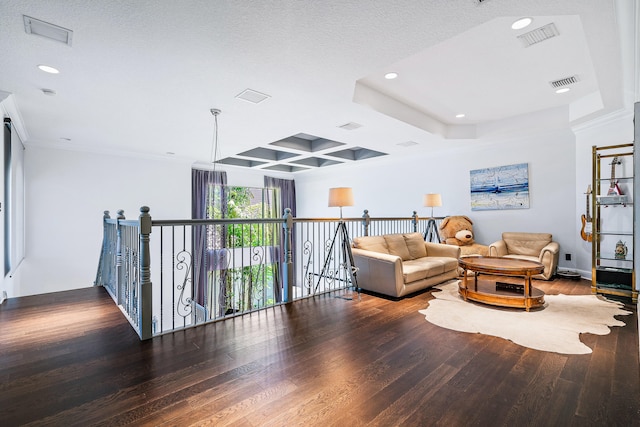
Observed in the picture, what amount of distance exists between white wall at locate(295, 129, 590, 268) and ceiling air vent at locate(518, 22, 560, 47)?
Result: 291 cm

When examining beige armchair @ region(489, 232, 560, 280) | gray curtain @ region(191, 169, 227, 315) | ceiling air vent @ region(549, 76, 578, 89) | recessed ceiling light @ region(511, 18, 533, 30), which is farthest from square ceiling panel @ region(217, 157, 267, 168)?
recessed ceiling light @ region(511, 18, 533, 30)

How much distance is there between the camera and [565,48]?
3158mm

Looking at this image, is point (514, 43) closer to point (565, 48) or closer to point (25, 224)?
point (565, 48)

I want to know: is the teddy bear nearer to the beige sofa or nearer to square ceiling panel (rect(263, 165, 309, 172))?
the beige sofa

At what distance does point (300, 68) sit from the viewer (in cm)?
302

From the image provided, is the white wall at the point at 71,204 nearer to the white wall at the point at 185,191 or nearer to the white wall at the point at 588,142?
the white wall at the point at 185,191

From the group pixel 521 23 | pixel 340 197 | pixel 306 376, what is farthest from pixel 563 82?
pixel 306 376

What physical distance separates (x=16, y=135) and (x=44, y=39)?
3.48m

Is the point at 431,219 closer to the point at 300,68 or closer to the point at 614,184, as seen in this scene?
the point at 614,184

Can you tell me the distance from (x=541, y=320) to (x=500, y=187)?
344 centimetres

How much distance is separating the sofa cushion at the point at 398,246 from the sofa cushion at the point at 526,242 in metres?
2.09

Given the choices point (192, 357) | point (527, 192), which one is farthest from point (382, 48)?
point (527, 192)

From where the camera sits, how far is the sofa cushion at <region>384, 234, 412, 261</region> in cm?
472

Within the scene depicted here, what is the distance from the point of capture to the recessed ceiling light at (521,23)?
268 centimetres
